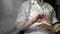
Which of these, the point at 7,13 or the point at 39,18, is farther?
the point at 39,18

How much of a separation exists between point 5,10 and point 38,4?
826 mm

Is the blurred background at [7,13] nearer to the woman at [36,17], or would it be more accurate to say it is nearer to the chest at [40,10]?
the woman at [36,17]

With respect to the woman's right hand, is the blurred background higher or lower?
lower

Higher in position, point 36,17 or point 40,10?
point 40,10

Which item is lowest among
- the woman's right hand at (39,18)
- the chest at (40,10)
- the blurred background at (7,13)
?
the blurred background at (7,13)

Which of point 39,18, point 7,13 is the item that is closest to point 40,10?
point 39,18

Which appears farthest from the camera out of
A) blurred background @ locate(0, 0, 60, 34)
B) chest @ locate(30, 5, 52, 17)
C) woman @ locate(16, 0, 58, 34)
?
chest @ locate(30, 5, 52, 17)

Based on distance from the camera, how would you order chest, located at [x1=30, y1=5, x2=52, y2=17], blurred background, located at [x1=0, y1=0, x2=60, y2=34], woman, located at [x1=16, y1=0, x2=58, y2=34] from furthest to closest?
chest, located at [x1=30, y1=5, x2=52, y2=17]
woman, located at [x1=16, y1=0, x2=58, y2=34]
blurred background, located at [x1=0, y1=0, x2=60, y2=34]

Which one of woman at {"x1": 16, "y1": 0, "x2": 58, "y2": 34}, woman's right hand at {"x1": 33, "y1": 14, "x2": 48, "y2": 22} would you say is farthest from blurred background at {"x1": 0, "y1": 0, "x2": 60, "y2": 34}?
woman's right hand at {"x1": 33, "y1": 14, "x2": 48, "y2": 22}

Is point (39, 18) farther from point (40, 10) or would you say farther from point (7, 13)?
point (7, 13)

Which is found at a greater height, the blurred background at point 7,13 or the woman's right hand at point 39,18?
the woman's right hand at point 39,18

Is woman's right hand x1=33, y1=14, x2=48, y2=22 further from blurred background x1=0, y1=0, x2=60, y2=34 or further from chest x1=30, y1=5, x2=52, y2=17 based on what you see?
blurred background x1=0, y1=0, x2=60, y2=34

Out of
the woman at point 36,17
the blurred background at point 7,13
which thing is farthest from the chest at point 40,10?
the blurred background at point 7,13

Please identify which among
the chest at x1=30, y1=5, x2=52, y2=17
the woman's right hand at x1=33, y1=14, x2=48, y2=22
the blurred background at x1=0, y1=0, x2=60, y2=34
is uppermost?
the chest at x1=30, y1=5, x2=52, y2=17
